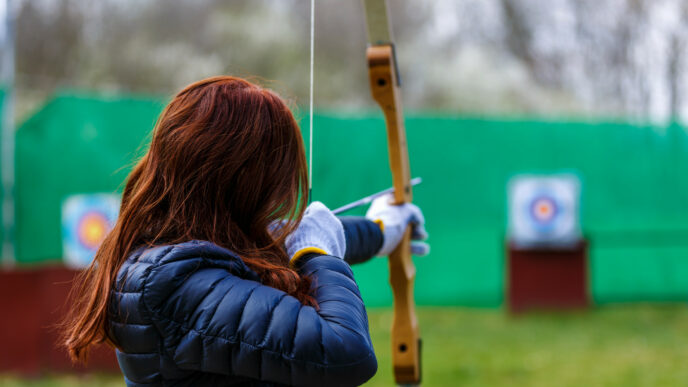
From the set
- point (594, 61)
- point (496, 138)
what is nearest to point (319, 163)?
point (496, 138)

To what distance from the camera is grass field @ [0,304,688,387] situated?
2.73m

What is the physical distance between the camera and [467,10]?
1027 cm

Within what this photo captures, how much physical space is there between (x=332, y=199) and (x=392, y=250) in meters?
2.44

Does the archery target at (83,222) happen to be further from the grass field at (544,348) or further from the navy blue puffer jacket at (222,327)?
the navy blue puffer jacket at (222,327)

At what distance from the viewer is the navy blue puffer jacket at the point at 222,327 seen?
0.69 metres

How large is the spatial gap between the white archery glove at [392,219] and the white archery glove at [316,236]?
0.40 m

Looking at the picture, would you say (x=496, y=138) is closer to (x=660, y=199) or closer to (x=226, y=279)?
(x=660, y=199)

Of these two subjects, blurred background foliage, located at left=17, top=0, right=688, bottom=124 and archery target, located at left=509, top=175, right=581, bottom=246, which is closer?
archery target, located at left=509, top=175, right=581, bottom=246

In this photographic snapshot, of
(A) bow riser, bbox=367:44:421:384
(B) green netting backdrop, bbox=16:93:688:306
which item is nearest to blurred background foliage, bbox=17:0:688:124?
(B) green netting backdrop, bbox=16:93:688:306

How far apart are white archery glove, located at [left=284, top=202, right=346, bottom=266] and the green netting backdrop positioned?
9.53ft

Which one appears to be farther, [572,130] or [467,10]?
[467,10]


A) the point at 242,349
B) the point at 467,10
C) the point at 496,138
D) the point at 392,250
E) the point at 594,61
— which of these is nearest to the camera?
the point at 242,349

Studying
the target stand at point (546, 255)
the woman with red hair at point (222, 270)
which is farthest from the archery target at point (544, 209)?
the woman with red hair at point (222, 270)

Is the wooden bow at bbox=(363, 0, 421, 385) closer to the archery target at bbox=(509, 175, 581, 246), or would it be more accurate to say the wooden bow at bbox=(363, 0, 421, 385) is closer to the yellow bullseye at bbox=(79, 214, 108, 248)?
the yellow bullseye at bbox=(79, 214, 108, 248)
